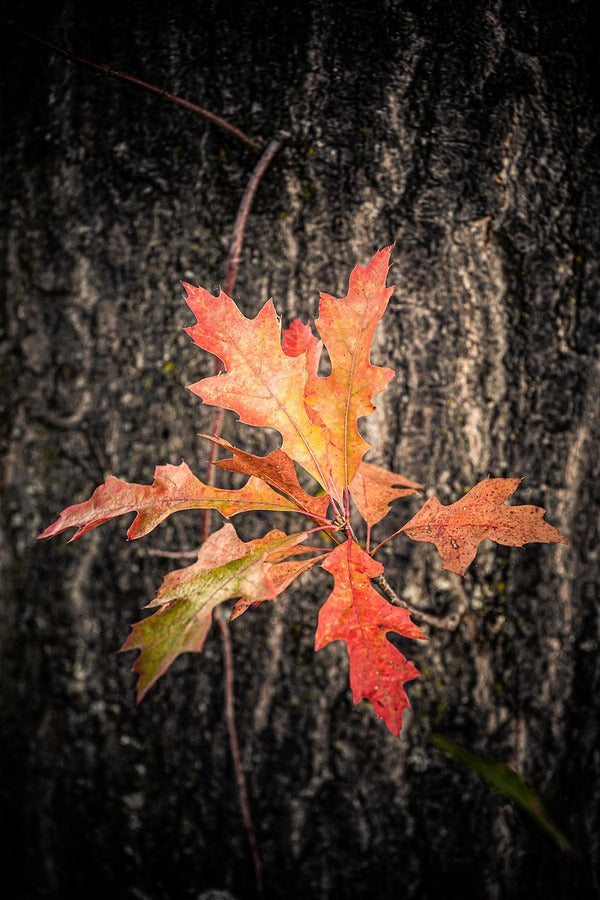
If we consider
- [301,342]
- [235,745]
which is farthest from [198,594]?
[235,745]

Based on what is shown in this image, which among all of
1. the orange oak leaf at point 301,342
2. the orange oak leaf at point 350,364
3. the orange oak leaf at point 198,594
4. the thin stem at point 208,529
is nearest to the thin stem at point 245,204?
the thin stem at point 208,529

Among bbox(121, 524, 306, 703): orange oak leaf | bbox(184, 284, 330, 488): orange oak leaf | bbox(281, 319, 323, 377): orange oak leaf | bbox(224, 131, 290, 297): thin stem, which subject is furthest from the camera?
bbox(224, 131, 290, 297): thin stem

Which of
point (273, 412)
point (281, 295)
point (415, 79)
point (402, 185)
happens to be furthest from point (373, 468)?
point (415, 79)

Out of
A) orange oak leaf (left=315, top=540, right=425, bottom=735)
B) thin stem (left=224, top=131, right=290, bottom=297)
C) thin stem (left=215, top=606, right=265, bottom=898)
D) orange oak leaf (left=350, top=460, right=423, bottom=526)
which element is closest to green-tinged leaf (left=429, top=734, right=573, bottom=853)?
orange oak leaf (left=315, top=540, right=425, bottom=735)

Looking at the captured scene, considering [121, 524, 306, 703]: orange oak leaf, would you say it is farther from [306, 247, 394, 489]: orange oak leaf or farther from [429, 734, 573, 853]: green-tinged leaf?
[429, 734, 573, 853]: green-tinged leaf

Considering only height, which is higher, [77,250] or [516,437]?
[77,250]

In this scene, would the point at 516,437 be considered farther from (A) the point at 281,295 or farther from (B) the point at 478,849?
(B) the point at 478,849

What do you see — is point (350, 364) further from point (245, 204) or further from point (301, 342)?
point (245, 204)
